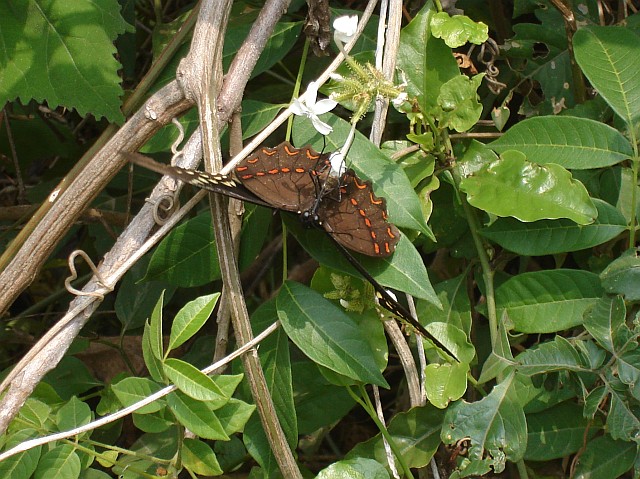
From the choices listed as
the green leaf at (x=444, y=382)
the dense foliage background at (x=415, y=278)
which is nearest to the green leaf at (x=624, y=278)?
the dense foliage background at (x=415, y=278)

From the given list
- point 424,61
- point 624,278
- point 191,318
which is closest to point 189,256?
point 191,318

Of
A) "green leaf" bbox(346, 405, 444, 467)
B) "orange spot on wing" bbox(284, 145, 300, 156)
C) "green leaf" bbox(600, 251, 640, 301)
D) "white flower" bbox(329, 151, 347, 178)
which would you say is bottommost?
"green leaf" bbox(346, 405, 444, 467)

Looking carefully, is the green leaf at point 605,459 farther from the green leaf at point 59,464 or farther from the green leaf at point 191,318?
the green leaf at point 59,464

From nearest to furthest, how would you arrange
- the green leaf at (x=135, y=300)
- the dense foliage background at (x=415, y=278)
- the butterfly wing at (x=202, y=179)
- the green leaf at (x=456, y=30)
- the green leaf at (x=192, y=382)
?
the butterfly wing at (x=202, y=179)
the green leaf at (x=192, y=382)
the dense foliage background at (x=415, y=278)
the green leaf at (x=456, y=30)
the green leaf at (x=135, y=300)

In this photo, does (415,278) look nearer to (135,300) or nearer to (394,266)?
(394,266)

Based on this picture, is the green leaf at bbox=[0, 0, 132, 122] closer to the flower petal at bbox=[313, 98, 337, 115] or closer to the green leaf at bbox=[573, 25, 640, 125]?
the flower petal at bbox=[313, 98, 337, 115]

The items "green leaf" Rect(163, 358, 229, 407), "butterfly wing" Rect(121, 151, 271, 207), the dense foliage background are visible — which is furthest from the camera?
the dense foliage background

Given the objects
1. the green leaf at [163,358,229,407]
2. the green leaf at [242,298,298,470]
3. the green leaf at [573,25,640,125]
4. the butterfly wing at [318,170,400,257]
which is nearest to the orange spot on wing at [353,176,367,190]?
the butterfly wing at [318,170,400,257]

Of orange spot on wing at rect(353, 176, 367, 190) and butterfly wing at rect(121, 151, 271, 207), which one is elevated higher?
butterfly wing at rect(121, 151, 271, 207)
